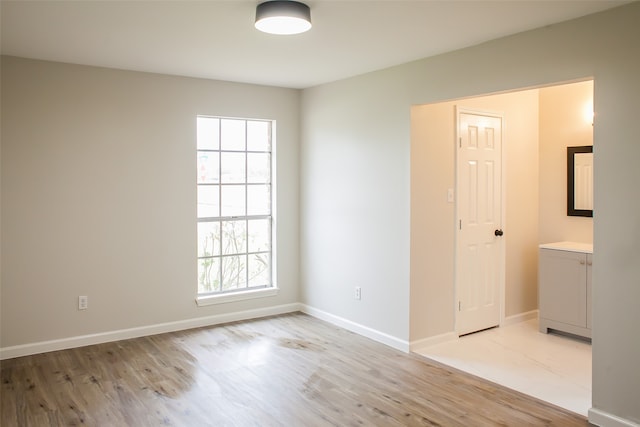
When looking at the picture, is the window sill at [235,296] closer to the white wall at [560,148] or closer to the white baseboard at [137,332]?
the white baseboard at [137,332]

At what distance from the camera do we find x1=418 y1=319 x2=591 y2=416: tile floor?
358 centimetres

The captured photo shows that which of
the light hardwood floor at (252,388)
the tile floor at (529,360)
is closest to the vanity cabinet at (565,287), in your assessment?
the tile floor at (529,360)

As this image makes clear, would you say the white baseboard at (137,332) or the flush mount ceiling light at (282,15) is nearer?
the flush mount ceiling light at (282,15)

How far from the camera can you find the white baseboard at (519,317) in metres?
5.21

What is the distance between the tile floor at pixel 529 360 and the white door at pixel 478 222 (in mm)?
242

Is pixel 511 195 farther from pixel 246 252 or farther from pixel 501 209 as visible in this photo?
pixel 246 252

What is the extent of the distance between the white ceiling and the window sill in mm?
2202

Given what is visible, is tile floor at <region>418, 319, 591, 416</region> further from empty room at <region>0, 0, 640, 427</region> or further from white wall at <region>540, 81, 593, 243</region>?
white wall at <region>540, 81, 593, 243</region>

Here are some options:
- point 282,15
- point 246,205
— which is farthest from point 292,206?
point 282,15

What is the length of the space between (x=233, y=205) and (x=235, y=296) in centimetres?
94

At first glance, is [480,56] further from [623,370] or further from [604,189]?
[623,370]

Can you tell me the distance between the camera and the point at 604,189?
3.04 metres

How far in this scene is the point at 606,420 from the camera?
305cm

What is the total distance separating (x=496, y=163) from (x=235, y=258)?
110 inches
